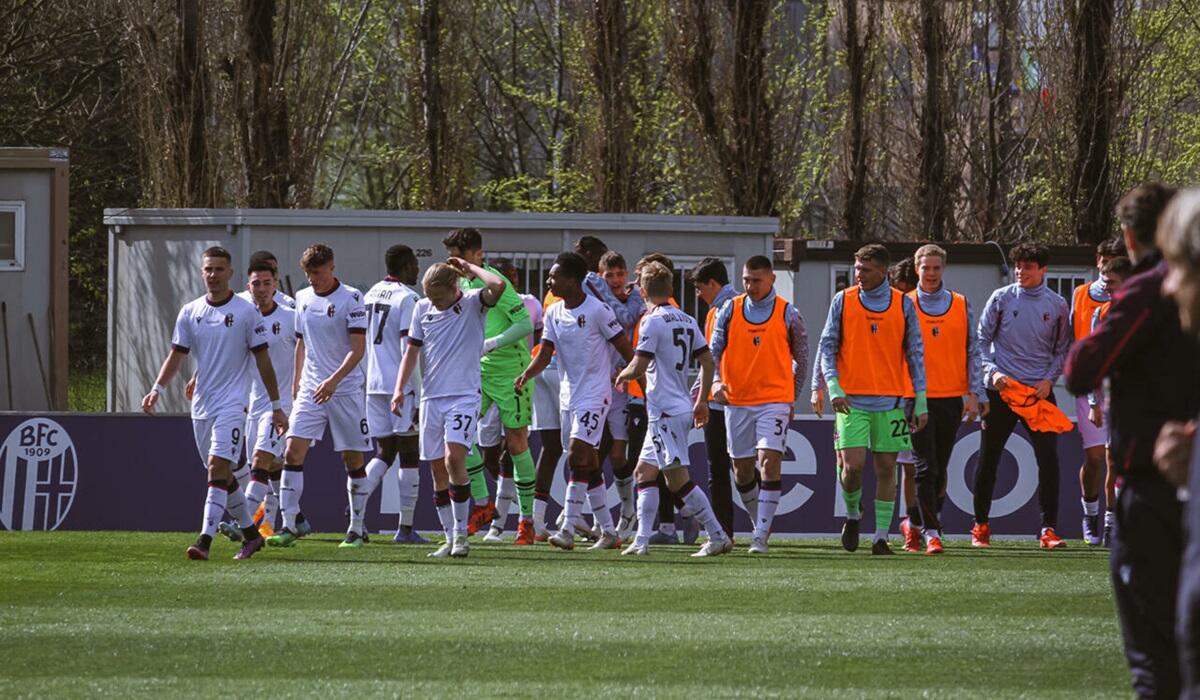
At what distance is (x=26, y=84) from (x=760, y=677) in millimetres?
27871

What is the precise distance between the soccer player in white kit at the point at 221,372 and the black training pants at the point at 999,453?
542cm

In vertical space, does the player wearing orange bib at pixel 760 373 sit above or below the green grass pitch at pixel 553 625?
above

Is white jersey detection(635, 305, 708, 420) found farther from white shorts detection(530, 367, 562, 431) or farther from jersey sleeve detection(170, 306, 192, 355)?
jersey sleeve detection(170, 306, 192, 355)

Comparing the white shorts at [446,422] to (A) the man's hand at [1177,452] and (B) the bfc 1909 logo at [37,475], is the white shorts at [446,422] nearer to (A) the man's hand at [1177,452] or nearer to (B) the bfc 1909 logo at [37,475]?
(B) the bfc 1909 logo at [37,475]

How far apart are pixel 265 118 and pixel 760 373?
16.9 m

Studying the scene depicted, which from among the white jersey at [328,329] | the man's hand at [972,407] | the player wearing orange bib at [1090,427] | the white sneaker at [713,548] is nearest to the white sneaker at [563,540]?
the white sneaker at [713,548]

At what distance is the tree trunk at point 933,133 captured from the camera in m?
35.2

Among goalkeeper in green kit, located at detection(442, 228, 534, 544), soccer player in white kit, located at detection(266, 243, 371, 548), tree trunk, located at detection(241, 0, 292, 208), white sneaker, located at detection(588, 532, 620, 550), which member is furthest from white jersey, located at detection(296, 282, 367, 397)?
tree trunk, located at detection(241, 0, 292, 208)

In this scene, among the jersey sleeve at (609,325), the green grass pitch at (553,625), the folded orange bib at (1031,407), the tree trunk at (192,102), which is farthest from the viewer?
the tree trunk at (192,102)

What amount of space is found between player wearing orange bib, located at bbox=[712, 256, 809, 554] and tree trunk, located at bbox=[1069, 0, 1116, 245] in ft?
57.1

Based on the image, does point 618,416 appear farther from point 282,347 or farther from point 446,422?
point 282,347

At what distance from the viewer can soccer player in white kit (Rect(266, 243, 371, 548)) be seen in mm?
14258

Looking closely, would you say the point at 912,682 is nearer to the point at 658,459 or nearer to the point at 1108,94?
the point at 658,459

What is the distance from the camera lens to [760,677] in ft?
26.1
